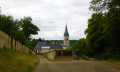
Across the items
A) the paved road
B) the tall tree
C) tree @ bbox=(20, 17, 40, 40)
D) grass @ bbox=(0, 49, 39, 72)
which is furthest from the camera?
tree @ bbox=(20, 17, 40, 40)

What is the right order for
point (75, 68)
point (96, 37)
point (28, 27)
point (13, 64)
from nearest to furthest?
point (13, 64) < point (75, 68) < point (96, 37) < point (28, 27)

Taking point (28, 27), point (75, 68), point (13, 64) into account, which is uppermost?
point (28, 27)

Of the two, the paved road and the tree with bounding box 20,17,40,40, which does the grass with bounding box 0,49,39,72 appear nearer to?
the paved road

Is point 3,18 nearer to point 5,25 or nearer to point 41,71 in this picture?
point 5,25

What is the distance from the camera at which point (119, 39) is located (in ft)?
66.1

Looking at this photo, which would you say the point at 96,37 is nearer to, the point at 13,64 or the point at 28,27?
the point at 13,64

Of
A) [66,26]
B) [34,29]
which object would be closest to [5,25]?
[34,29]

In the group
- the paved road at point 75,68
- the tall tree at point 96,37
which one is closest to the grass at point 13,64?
the paved road at point 75,68

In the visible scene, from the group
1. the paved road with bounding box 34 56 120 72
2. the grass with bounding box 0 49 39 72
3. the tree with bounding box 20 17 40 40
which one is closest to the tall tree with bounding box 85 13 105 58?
the paved road with bounding box 34 56 120 72

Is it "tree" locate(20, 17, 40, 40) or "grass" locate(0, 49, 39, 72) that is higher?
"tree" locate(20, 17, 40, 40)

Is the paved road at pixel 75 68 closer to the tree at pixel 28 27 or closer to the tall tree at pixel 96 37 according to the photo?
the tall tree at pixel 96 37

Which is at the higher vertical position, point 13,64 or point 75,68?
point 13,64

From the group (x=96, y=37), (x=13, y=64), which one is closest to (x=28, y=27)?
(x=96, y=37)

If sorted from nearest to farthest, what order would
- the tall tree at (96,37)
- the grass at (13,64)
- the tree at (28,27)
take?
the grass at (13,64) < the tall tree at (96,37) < the tree at (28,27)
